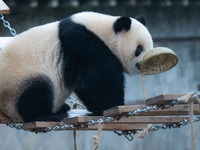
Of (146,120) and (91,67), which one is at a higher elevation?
(91,67)

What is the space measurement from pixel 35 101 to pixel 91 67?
20.0 inches

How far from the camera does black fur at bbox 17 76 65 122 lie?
310 centimetres

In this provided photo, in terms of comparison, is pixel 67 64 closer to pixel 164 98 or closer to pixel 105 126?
pixel 105 126

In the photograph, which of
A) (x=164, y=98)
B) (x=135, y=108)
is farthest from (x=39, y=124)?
(x=164, y=98)

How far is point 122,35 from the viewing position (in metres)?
3.40

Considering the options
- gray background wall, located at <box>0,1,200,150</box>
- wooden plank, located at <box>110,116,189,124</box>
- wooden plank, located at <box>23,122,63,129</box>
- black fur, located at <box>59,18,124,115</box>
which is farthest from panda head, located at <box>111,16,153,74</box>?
gray background wall, located at <box>0,1,200,150</box>

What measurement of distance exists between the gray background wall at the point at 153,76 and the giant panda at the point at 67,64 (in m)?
2.54

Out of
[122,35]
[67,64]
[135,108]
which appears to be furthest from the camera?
[122,35]

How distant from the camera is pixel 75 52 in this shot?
10.7ft

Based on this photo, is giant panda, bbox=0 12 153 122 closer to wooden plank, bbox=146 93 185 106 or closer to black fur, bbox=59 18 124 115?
black fur, bbox=59 18 124 115

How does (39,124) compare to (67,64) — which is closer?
(39,124)

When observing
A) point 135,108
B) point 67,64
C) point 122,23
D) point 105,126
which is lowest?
point 105,126

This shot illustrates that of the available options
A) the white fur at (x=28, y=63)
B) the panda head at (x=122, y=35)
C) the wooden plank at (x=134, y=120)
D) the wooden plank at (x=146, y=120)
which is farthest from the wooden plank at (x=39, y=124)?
the panda head at (x=122, y=35)

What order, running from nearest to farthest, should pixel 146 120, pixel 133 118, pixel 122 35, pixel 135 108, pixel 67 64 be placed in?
pixel 135 108 < pixel 133 118 < pixel 146 120 < pixel 67 64 < pixel 122 35
